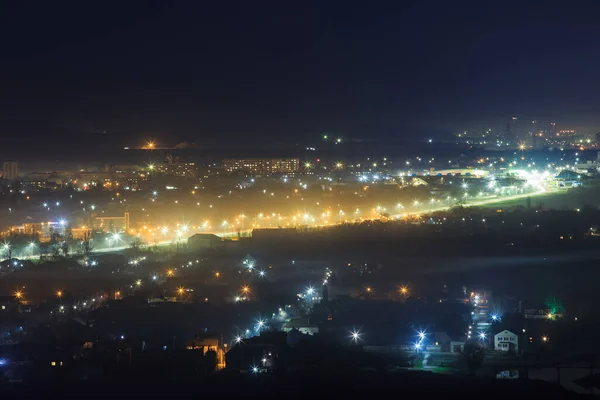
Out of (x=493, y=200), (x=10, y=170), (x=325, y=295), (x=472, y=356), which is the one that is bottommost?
(x=472, y=356)

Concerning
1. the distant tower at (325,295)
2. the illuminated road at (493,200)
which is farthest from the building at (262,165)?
the distant tower at (325,295)

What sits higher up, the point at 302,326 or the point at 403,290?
the point at 403,290

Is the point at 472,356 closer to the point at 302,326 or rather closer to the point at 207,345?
the point at 302,326

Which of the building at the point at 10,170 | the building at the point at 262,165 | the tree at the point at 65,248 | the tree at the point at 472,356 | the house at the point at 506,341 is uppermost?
the building at the point at 262,165

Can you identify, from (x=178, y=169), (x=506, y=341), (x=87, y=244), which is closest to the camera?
(x=506, y=341)

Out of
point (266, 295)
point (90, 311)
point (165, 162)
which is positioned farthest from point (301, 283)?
point (165, 162)

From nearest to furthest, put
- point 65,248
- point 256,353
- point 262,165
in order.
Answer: point 256,353
point 65,248
point 262,165

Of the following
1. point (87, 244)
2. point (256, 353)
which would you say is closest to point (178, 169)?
point (87, 244)

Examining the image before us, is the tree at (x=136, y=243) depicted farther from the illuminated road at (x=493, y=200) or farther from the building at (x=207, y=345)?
the building at (x=207, y=345)
